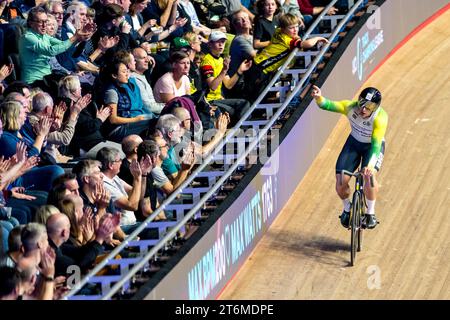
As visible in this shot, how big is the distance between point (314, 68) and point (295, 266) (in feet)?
11.9

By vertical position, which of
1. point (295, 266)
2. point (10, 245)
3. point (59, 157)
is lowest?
point (295, 266)

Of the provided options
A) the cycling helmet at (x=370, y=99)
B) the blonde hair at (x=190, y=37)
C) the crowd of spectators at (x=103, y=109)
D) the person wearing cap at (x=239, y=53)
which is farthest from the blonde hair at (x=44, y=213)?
the person wearing cap at (x=239, y=53)

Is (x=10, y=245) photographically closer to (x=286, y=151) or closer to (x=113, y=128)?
(x=113, y=128)

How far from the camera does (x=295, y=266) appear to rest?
46.3 feet

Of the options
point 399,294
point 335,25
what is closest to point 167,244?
point 399,294

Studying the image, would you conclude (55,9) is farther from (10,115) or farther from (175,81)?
(10,115)

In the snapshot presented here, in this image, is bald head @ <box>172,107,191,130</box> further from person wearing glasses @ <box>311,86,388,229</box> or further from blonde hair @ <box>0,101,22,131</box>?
blonde hair @ <box>0,101,22,131</box>

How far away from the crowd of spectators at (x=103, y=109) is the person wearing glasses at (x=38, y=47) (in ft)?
0.05

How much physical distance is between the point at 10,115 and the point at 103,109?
147 centimetres

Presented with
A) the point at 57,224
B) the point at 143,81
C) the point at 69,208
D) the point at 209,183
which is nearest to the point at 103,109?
the point at 143,81

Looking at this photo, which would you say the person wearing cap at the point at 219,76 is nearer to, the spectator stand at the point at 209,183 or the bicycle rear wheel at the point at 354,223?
the spectator stand at the point at 209,183

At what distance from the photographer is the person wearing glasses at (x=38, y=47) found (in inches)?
564

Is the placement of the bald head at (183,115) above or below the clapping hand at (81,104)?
below

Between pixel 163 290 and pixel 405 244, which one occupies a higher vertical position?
pixel 163 290
